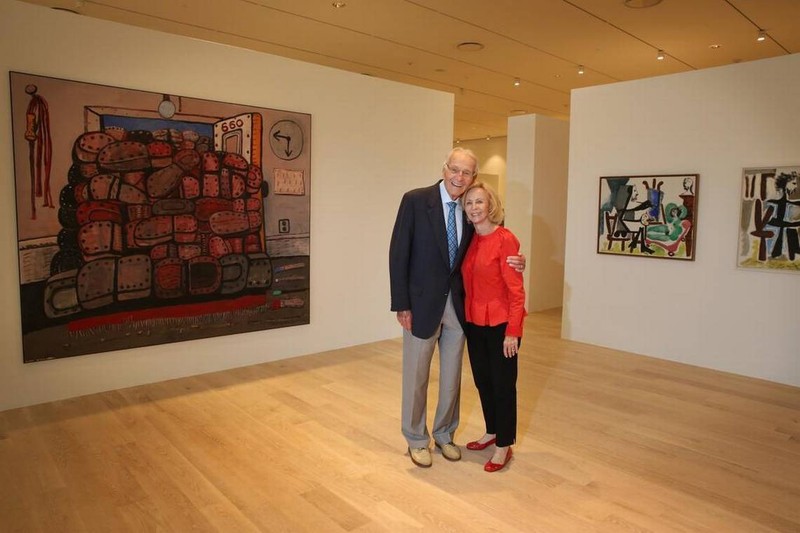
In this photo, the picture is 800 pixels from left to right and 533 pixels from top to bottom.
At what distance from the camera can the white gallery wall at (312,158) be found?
3916 mm

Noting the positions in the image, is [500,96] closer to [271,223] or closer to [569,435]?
[271,223]

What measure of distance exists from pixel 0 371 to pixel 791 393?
6.14 metres

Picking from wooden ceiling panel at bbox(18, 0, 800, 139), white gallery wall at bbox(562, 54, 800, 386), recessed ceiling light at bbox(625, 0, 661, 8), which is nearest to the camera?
white gallery wall at bbox(562, 54, 800, 386)

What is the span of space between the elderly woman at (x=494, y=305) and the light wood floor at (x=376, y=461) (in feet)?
1.23

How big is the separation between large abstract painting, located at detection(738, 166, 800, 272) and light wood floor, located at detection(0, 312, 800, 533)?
1.11 meters

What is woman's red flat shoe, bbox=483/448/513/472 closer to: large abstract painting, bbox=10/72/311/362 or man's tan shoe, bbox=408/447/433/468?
man's tan shoe, bbox=408/447/433/468

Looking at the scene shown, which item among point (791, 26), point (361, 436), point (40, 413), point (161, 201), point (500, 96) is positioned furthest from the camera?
point (500, 96)

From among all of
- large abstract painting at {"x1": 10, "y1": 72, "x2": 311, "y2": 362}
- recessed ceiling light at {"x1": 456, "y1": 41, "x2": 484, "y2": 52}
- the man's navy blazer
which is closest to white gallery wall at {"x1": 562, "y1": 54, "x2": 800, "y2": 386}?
recessed ceiling light at {"x1": 456, "y1": 41, "x2": 484, "y2": 52}

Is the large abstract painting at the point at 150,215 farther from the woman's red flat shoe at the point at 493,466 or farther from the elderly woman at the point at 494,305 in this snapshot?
the woman's red flat shoe at the point at 493,466

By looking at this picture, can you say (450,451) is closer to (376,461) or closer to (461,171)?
(376,461)

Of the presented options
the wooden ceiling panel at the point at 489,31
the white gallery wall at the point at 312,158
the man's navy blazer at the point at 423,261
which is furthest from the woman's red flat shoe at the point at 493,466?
the wooden ceiling panel at the point at 489,31

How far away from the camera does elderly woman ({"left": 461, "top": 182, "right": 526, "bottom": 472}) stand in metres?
2.93

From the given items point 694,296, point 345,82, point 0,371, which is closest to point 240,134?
point 345,82

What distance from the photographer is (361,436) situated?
3.57 m
